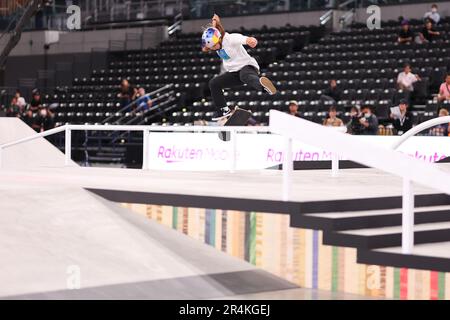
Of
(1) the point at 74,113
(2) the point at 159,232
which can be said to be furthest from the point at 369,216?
(1) the point at 74,113

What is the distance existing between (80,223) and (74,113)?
68.4 feet

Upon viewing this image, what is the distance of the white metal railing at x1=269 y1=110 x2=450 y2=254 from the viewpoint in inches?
300

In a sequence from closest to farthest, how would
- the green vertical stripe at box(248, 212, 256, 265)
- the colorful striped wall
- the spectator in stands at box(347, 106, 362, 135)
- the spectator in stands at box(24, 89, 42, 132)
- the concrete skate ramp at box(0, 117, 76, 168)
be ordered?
the colorful striped wall → the green vertical stripe at box(248, 212, 256, 265) → the concrete skate ramp at box(0, 117, 76, 168) → the spectator in stands at box(347, 106, 362, 135) → the spectator in stands at box(24, 89, 42, 132)

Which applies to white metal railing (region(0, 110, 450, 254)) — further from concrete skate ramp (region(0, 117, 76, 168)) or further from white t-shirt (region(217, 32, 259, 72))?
concrete skate ramp (region(0, 117, 76, 168))

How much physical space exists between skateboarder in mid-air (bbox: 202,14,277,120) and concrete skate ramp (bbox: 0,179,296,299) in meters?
3.38

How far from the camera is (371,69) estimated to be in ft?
84.1

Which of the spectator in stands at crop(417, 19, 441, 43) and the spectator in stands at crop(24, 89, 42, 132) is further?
the spectator in stands at crop(417, 19, 441, 43)

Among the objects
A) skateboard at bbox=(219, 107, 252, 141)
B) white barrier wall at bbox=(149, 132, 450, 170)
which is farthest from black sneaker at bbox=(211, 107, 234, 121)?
white barrier wall at bbox=(149, 132, 450, 170)

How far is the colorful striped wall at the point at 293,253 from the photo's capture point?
26.4ft

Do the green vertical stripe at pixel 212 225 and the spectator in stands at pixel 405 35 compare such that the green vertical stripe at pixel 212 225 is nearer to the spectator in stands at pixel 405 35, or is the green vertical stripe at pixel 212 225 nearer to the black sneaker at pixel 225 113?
Result: the black sneaker at pixel 225 113

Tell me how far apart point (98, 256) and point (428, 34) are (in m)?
19.2
